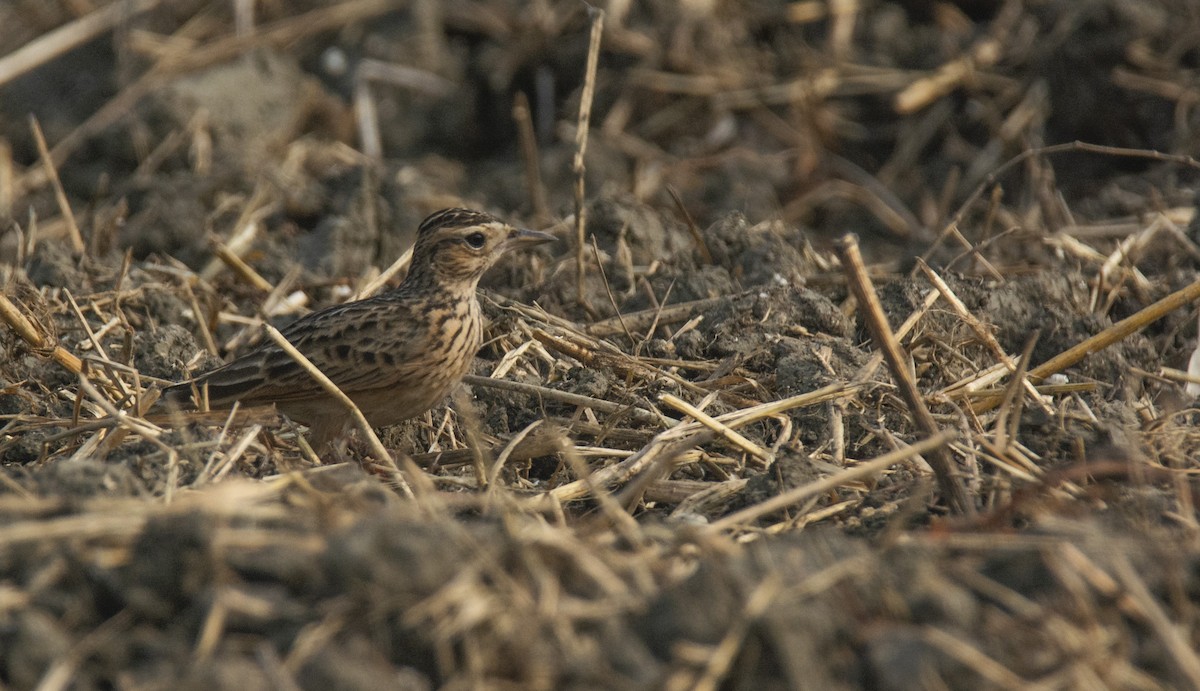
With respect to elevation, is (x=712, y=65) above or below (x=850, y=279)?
below

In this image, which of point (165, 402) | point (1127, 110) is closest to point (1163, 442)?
point (165, 402)

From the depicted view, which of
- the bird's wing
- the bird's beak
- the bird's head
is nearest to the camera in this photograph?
the bird's wing

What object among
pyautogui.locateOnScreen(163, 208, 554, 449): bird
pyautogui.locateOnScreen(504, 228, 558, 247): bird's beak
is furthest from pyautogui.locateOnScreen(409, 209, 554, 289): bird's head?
pyautogui.locateOnScreen(163, 208, 554, 449): bird

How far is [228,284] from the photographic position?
355 inches

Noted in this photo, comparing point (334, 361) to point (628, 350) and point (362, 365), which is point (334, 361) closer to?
point (362, 365)

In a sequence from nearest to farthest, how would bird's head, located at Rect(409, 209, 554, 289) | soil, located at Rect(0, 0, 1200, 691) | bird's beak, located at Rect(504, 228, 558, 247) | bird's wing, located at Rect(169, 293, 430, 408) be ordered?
Result: soil, located at Rect(0, 0, 1200, 691), bird's wing, located at Rect(169, 293, 430, 408), bird's head, located at Rect(409, 209, 554, 289), bird's beak, located at Rect(504, 228, 558, 247)

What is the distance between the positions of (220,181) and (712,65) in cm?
415

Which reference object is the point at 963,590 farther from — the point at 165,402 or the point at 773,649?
the point at 165,402

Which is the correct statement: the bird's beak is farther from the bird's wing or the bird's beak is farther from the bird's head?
the bird's wing

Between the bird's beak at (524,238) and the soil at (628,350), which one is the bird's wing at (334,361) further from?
the bird's beak at (524,238)

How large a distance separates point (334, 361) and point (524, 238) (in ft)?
4.03

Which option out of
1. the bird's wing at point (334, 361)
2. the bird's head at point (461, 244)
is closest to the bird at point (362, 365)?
the bird's wing at point (334, 361)

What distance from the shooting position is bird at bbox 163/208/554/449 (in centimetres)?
689

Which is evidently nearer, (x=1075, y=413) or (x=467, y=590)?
(x=467, y=590)
